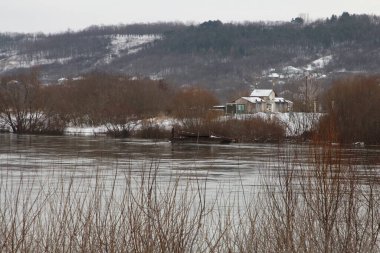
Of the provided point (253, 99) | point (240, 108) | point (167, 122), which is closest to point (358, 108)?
point (167, 122)

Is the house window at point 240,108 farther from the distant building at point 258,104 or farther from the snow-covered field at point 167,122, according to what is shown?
the snow-covered field at point 167,122

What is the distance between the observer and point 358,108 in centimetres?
5784

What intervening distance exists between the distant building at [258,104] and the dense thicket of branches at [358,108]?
124 feet

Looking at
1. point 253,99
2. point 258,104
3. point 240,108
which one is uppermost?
point 253,99

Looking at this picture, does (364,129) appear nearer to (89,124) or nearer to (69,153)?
(69,153)

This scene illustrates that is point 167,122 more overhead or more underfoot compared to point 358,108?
more underfoot

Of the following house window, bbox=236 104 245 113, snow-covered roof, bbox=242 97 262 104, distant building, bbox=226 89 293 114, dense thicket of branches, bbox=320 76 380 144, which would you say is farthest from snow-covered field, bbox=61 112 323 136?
snow-covered roof, bbox=242 97 262 104

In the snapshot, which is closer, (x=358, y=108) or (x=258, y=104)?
(x=358, y=108)

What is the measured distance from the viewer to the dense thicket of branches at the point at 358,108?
55.2 meters

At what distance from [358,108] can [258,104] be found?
49.8 m

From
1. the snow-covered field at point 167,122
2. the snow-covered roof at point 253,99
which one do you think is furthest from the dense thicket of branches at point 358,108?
the snow-covered roof at point 253,99

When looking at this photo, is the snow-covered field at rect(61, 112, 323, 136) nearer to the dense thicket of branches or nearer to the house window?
the dense thicket of branches

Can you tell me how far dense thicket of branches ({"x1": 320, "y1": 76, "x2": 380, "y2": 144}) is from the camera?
55219mm

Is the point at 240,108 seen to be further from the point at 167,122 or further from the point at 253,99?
the point at 167,122
